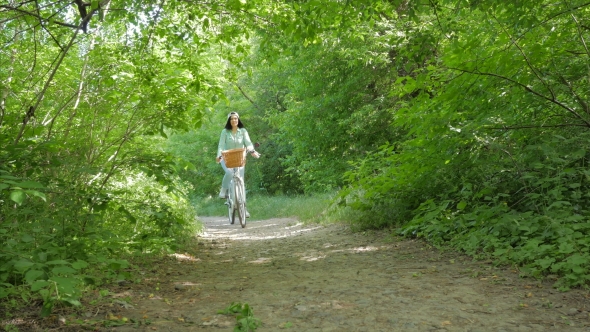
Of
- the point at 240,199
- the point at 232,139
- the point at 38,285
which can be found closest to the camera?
the point at 38,285

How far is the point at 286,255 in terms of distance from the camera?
675cm

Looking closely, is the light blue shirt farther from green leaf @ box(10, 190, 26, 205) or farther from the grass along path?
green leaf @ box(10, 190, 26, 205)

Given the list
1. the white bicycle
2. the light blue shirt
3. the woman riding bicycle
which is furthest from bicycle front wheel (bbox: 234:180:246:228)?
the light blue shirt

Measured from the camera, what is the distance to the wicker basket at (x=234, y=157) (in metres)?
10.2

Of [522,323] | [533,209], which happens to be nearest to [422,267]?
[533,209]

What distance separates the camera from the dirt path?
341cm

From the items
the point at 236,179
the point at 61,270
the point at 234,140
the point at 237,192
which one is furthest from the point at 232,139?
the point at 61,270

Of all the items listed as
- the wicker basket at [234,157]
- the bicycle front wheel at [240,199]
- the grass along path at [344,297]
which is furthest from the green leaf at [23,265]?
the bicycle front wheel at [240,199]

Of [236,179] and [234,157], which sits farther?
[236,179]

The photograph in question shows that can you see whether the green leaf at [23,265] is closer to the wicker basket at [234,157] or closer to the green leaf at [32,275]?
the green leaf at [32,275]

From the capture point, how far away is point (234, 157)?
33.7 ft

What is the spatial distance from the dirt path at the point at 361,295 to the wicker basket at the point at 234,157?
3.98 m

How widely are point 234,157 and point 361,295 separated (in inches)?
256

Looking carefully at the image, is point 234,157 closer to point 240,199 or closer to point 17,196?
point 240,199
